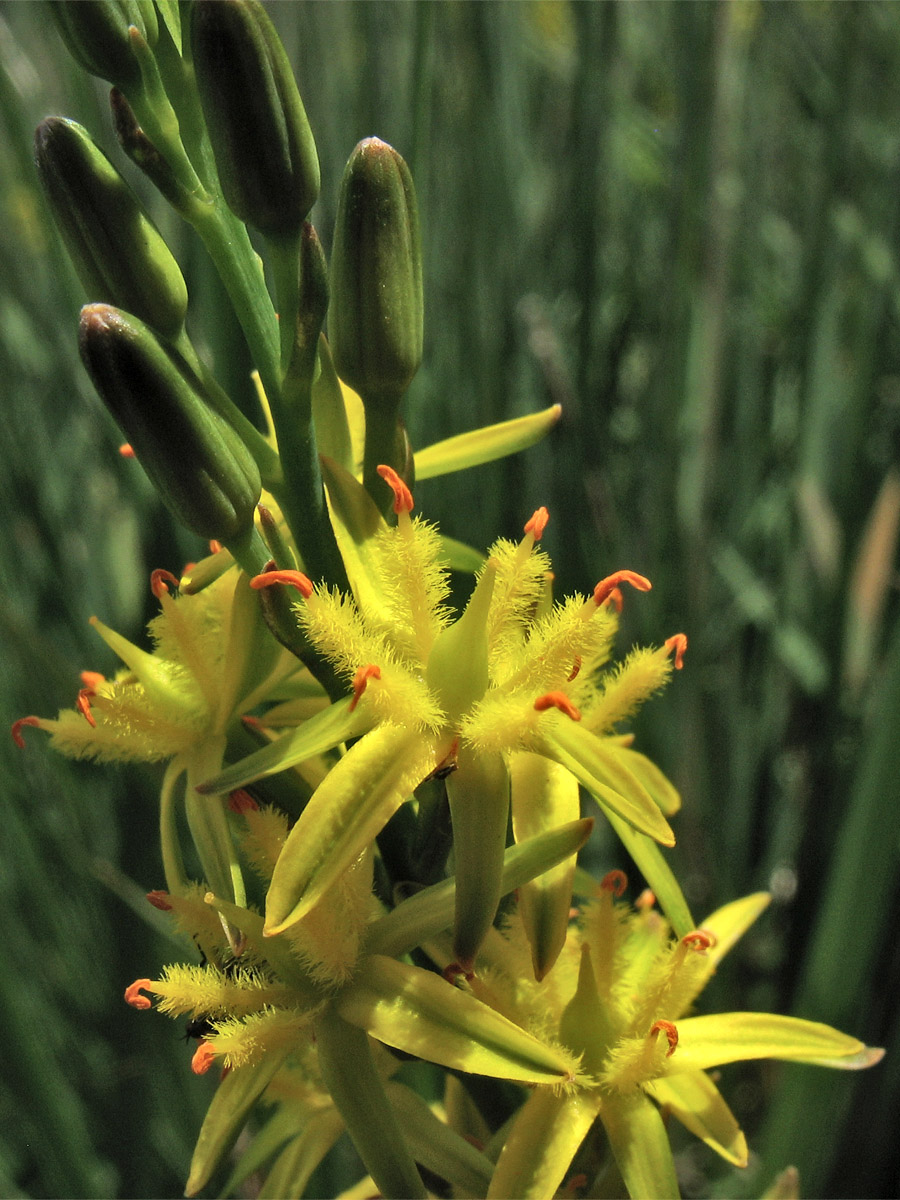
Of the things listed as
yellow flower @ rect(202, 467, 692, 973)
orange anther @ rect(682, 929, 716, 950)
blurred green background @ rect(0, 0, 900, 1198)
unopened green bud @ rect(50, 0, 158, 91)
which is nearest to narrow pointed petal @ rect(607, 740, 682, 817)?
yellow flower @ rect(202, 467, 692, 973)

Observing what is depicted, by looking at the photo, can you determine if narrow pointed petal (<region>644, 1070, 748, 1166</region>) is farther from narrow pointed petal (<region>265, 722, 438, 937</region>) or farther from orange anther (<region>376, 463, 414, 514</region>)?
orange anther (<region>376, 463, 414, 514</region>)

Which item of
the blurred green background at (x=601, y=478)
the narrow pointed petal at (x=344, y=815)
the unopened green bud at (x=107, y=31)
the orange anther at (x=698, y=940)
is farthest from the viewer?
the blurred green background at (x=601, y=478)

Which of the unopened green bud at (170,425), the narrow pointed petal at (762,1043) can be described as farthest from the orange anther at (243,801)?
the narrow pointed petal at (762,1043)

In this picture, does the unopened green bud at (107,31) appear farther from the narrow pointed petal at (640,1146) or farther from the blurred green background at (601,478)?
the narrow pointed petal at (640,1146)

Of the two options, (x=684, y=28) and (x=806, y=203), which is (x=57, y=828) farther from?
(x=806, y=203)

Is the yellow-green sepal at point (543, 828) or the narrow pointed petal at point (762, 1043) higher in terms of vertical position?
the yellow-green sepal at point (543, 828)

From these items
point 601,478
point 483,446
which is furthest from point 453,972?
point 601,478

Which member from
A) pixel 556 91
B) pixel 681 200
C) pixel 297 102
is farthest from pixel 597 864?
pixel 556 91

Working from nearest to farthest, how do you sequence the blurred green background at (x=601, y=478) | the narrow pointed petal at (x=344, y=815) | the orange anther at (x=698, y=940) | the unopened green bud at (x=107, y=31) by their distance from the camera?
the narrow pointed petal at (x=344, y=815)
the unopened green bud at (x=107, y=31)
the orange anther at (x=698, y=940)
the blurred green background at (x=601, y=478)

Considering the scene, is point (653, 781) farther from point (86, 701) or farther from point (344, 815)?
point (86, 701)
